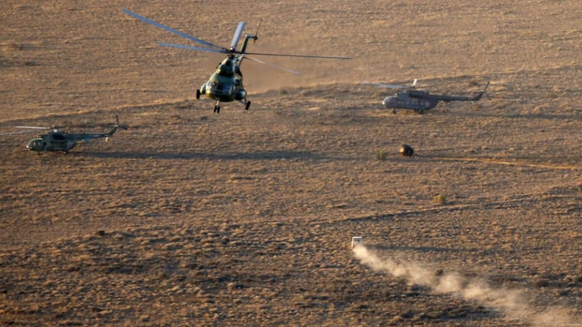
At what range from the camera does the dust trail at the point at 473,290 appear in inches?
1769

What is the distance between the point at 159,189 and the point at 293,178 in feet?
22.6

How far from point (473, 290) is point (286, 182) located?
1476 cm

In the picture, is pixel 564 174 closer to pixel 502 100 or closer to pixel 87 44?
pixel 502 100

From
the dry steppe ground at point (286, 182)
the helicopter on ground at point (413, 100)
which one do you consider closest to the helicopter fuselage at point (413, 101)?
the helicopter on ground at point (413, 100)

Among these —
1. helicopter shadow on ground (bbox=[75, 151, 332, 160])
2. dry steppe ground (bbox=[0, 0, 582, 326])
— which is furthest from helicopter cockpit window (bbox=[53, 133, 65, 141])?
helicopter shadow on ground (bbox=[75, 151, 332, 160])

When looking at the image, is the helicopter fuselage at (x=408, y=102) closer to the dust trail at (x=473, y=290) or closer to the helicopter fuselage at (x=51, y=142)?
the helicopter fuselage at (x=51, y=142)

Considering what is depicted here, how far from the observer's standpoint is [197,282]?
1833 inches

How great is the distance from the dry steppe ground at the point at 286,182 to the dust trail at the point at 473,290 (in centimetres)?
49

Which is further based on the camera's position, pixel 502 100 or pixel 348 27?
pixel 348 27

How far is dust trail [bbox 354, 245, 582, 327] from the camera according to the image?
4494 centimetres

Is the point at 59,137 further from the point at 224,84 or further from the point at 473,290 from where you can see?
the point at 473,290

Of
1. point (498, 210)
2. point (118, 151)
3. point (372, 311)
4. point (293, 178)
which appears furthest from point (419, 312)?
point (118, 151)

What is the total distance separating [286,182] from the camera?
58.8 meters

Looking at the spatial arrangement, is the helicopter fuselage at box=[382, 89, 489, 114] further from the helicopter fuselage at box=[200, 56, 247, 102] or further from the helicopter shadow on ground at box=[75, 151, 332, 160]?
the helicopter fuselage at box=[200, 56, 247, 102]
